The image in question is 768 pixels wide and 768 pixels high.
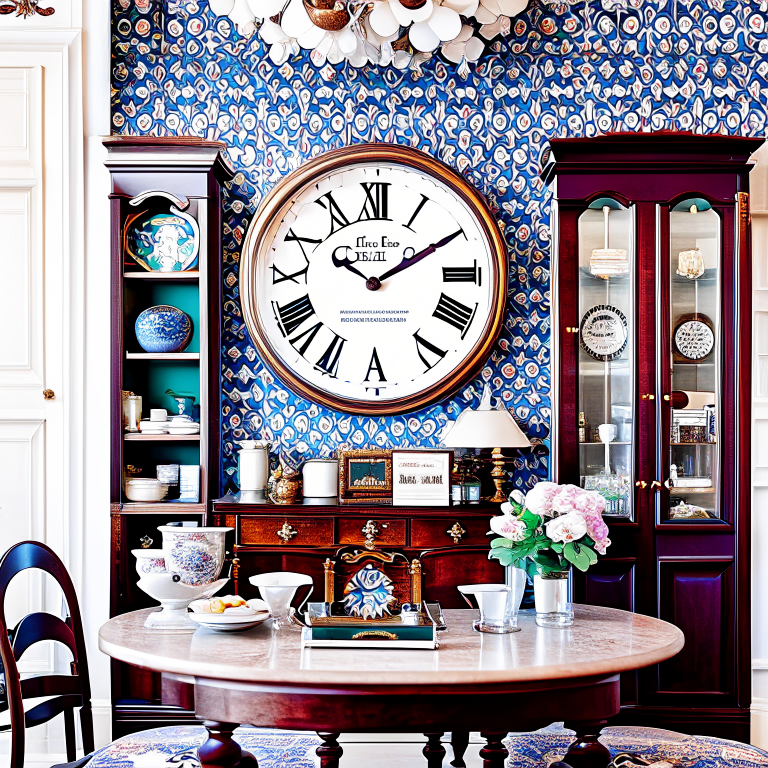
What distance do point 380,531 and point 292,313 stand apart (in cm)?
110

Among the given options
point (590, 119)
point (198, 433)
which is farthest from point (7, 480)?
point (590, 119)

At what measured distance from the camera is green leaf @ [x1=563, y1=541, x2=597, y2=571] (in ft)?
7.61

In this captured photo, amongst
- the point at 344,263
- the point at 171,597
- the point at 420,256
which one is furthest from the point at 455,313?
the point at 171,597

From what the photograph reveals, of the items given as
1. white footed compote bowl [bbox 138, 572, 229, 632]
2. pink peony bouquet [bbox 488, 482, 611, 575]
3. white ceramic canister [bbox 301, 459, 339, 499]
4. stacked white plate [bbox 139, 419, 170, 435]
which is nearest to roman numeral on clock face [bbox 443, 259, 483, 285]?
white ceramic canister [bbox 301, 459, 339, 499]

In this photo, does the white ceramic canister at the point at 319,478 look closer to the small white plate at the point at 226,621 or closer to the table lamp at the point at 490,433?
the table lamp at the point at 490,433

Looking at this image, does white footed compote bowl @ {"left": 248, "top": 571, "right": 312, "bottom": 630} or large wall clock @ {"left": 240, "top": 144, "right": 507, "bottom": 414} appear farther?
large wall clock @ {"left": 240, "top": 144, "right": 507, "bottom": 414}

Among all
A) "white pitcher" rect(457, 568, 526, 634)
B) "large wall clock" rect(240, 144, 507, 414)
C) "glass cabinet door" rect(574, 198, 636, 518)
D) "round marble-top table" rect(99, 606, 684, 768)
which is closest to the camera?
"round marble-top table" rect(99, 606, 684, 768)

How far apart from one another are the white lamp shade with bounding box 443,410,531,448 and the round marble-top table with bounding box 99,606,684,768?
136 centimetres

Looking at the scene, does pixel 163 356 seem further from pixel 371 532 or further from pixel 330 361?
pixel 371 532

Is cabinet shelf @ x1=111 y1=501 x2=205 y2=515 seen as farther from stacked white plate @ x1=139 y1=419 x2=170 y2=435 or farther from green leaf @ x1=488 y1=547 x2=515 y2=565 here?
green leaf @ x1=488 y1=547 x2=515 y2=565

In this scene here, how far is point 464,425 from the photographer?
351cm

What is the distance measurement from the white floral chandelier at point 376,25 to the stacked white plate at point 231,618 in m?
2.42

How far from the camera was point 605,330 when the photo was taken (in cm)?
350

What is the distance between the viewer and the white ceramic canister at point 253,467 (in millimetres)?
3615
